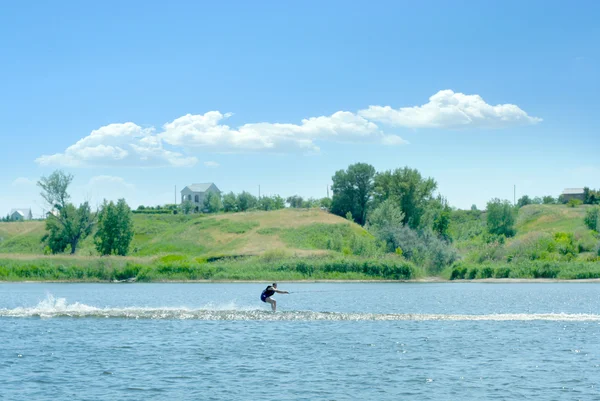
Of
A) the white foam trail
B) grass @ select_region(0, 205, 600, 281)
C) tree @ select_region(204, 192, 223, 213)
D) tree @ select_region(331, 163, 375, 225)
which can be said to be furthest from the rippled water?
tree @ select_region(204, 192, 223, 213)

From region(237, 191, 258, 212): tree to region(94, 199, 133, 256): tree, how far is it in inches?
3049

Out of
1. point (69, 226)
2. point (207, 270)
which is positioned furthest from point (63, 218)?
point (207, 270)

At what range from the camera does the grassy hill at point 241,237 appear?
120 meters

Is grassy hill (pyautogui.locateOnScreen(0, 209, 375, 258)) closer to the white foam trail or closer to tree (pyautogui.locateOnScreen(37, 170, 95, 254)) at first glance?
tree (pyautogui.locateOnScreen(37, 170, 95, 254))

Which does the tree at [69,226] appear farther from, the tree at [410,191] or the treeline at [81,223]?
the tree at [410,191]

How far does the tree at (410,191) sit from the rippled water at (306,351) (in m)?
67.5

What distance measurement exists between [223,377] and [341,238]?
9389 centimetres

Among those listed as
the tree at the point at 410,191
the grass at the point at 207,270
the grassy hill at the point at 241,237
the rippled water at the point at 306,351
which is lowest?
the rippled water at the point at 306,351

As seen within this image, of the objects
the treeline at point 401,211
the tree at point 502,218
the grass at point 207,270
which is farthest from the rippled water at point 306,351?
the tree at point 502,218

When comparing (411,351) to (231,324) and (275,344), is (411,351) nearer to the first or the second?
(275,344)

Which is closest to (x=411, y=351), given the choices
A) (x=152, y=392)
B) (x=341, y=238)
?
(x=152, y=392)

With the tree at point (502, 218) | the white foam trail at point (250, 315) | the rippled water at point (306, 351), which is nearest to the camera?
the rippled water at point (306, 351)

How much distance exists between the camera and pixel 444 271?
100125mm

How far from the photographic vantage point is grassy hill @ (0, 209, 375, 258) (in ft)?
394
